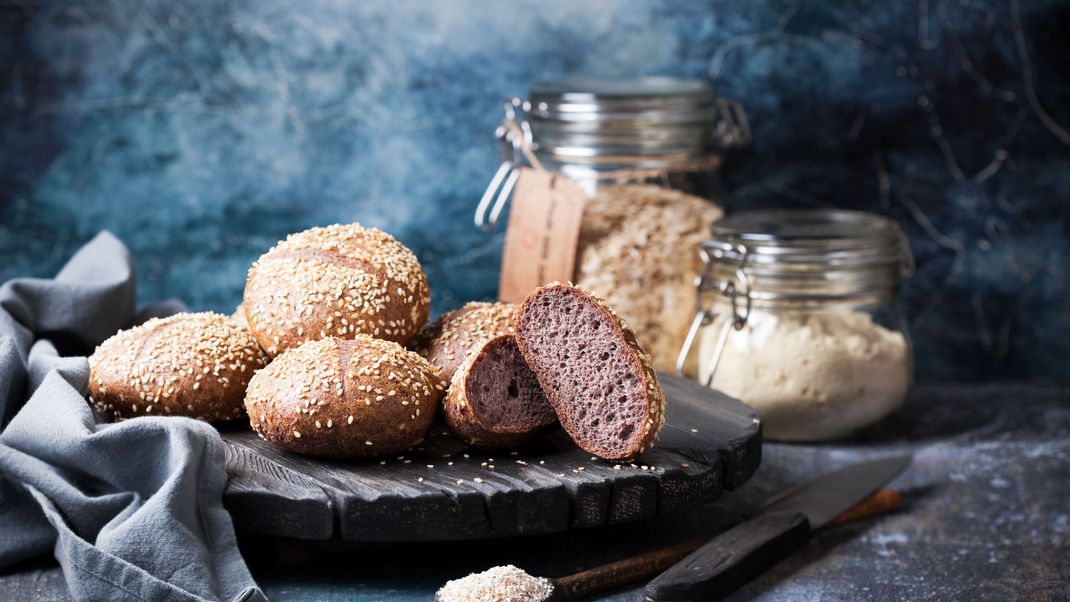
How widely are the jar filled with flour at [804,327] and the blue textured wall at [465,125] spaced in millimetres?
528

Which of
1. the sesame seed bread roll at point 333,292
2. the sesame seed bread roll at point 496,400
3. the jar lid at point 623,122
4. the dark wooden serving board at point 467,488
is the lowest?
the dark wooden serving board at point 467,488

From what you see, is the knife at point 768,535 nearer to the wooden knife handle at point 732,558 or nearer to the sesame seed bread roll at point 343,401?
the wooden knife handle at point 732,558

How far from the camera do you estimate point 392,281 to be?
2178mm

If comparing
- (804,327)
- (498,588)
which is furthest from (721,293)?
(498,588)

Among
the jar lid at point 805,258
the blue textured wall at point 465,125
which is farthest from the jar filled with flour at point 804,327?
the blue textured wall at point 465,125

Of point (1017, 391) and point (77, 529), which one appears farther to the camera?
point (1017, 391)

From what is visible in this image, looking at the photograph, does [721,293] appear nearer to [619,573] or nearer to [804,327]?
[804,327]

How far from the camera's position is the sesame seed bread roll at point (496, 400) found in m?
1.96

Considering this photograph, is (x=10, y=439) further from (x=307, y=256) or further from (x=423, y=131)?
(x=423, y=131)

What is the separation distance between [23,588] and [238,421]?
48 cm

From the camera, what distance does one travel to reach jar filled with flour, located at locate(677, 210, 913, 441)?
2.60 meters

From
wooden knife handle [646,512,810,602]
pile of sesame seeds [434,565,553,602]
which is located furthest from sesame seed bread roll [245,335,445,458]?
wooden knife handle [646,512,810,602]

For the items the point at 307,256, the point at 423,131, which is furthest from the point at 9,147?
the point at 307,256

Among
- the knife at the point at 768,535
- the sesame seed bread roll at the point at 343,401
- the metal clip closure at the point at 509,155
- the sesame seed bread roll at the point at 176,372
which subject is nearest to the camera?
the knife at the point at 768,535
